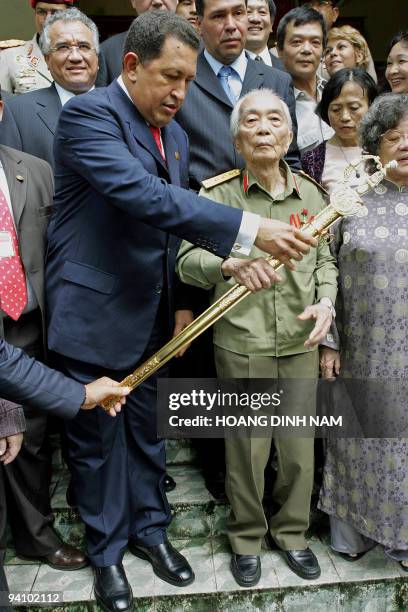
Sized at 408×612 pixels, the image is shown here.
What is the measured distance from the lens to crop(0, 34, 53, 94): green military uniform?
3203mm

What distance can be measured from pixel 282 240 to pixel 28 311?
1031 mm

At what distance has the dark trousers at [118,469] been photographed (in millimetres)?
2217

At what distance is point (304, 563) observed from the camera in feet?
7.94

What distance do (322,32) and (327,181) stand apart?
3.33 ft

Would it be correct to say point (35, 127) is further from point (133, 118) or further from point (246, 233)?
point (246, 233)

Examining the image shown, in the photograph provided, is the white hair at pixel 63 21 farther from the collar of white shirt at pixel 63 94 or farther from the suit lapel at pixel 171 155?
the suit lapel at pixel 171 155

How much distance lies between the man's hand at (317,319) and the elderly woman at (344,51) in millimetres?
2228

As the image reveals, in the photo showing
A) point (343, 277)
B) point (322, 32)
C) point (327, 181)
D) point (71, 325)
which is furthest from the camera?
point (322, 32)

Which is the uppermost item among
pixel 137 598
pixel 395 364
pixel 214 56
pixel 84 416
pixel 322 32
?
pixel 322 32

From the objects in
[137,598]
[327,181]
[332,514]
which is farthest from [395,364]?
[137,598]

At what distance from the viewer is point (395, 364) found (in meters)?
2.32

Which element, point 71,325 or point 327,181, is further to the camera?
point 327,181

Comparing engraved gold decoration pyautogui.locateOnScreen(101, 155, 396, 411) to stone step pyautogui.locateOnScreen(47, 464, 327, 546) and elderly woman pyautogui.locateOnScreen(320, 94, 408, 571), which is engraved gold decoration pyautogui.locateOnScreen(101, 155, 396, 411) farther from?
stone step pyautogui.locateOnScreen(47, 464, 327, 546)

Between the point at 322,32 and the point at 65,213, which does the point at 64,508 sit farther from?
the point at 322,32
